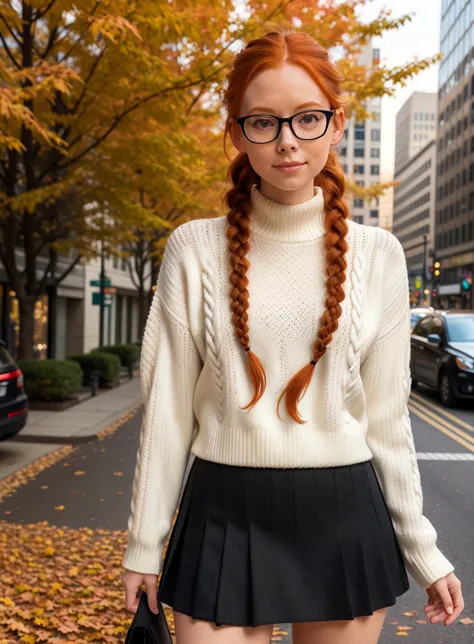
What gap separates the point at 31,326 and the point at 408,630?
11.4 m

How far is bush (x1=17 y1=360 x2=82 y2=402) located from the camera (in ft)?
44.6

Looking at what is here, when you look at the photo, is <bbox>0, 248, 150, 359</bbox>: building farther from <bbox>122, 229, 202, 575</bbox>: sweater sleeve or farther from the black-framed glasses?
the black-framed glasses

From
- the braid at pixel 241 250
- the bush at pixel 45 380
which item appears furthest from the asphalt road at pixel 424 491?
the braid at pixel 241 250

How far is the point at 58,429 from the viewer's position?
11391mm

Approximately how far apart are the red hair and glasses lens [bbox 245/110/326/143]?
0.07m

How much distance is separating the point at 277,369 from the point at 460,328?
46.1 ft

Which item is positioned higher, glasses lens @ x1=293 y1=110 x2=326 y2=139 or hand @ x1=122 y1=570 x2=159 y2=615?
glasses lens @ x1=293 y1=110 x2=326 y2=139

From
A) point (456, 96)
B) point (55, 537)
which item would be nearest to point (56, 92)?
point (55, 537)

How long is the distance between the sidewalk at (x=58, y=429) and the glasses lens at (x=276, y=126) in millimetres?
7335

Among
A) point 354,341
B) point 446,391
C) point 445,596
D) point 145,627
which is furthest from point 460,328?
point 145,627

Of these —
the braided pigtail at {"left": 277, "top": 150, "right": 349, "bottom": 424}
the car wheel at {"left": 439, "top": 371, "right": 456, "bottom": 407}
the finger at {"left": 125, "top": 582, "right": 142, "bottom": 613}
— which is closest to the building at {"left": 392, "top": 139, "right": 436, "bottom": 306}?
the car wheel at {"left": 439, "top": 371, "right": 456, "bottom": 407}

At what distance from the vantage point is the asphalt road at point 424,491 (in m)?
4.61

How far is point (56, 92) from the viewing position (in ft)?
40.9

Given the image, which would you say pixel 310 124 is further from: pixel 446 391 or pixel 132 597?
pixel 446 391
